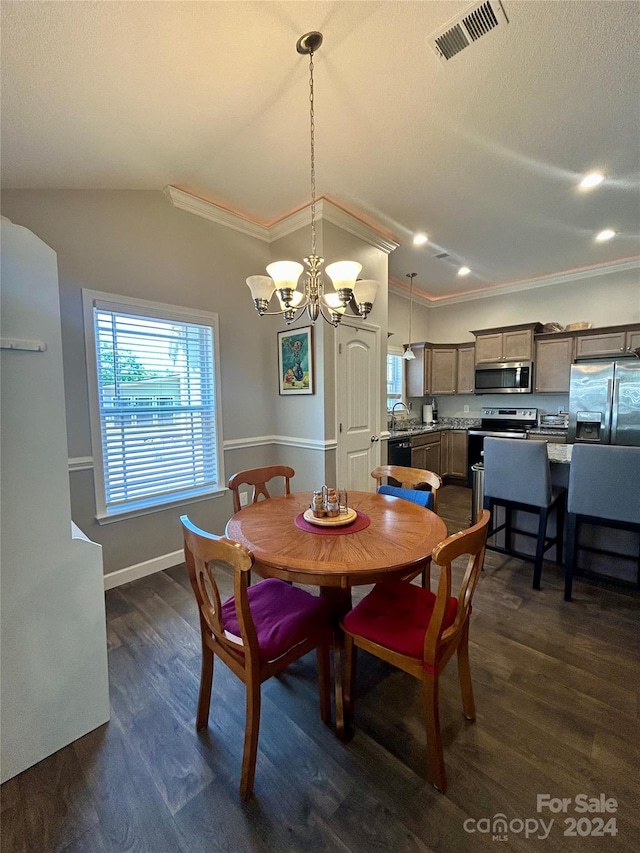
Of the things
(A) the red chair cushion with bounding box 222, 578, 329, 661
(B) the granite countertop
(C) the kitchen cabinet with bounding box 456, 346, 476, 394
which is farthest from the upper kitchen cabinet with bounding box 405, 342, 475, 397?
(A) the red chair cushion with bounding box 222, 578, 329, 661

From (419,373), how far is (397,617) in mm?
4764

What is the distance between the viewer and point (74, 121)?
177 cm

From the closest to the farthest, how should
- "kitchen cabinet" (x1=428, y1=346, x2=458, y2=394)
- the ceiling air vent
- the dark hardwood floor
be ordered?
1. the dark hardwood floor
2. the ceiling air vent
3. "kitchen cabinet" (x1=428, y1=346, x2=458, y2=394)

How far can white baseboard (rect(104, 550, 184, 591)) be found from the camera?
8.49 feet

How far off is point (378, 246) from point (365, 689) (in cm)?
378

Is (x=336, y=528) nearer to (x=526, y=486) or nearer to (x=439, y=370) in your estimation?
(x=526, y=486)

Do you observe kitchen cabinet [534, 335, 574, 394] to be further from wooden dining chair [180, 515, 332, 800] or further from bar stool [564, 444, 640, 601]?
wooden dining chair [180, 515, 332, 800]

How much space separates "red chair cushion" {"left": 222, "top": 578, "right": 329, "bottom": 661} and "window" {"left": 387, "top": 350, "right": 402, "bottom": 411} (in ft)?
14.2

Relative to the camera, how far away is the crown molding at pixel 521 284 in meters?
4.48

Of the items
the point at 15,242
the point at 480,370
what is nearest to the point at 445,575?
the point at 15,242

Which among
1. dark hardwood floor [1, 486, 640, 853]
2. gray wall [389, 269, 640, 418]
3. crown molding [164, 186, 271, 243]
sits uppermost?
crown molding [164, 186, 271, 243]

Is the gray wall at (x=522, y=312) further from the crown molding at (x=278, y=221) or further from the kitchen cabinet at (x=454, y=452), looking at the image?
the crown molding at (x=278, y=221)

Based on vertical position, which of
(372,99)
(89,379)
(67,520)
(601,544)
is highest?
(372,99)

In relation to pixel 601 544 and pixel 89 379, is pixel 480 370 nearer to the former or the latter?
pixel 601 544
